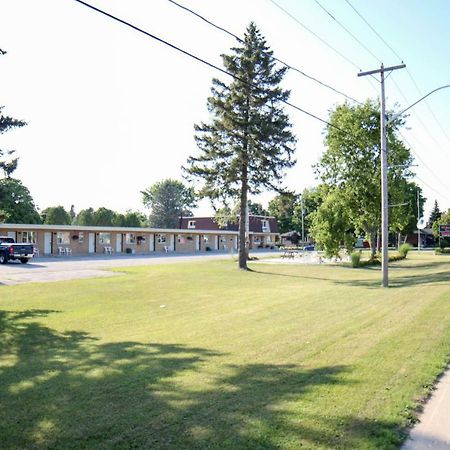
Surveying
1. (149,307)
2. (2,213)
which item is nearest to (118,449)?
(149,307)

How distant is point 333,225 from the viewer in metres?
Answer: 35.7

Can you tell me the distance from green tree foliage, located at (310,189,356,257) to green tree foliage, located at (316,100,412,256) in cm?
42

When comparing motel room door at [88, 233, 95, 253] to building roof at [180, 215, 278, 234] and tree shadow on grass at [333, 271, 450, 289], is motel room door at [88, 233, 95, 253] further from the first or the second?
tree shadow on grass at [333, 271, 450, 289]

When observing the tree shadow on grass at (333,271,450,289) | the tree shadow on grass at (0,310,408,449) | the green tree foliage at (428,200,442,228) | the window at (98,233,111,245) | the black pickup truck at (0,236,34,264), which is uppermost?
the green tree foliage at (428,200,442,228)

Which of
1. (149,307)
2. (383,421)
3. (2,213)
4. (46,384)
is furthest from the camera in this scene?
→ (2,213)

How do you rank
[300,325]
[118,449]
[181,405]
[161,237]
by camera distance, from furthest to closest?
[161,237] → [300,325] → [181,405] → [118,449]

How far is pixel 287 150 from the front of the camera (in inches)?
1225

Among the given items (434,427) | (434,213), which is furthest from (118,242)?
(434,213)

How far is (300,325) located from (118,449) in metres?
6.59

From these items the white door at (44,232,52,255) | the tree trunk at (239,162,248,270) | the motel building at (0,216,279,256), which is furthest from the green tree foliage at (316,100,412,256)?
the white door at (44,232,52,255)

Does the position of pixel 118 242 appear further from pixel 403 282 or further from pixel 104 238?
pixel 403 282

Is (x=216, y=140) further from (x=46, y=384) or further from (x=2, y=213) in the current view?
(x=46, y=384)

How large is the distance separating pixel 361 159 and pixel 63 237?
2968cm

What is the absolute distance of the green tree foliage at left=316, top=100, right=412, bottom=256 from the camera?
3528 cm
